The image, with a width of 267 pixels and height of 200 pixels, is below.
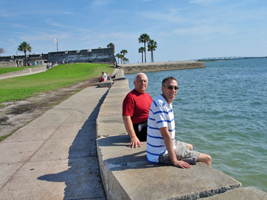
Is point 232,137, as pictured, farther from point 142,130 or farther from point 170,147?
point 170,147

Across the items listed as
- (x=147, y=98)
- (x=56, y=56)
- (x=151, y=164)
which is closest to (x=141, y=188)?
(x=151, y=164)

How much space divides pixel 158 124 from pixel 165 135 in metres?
0.16

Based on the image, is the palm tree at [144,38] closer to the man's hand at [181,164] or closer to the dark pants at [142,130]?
the dark pants at [142,130]

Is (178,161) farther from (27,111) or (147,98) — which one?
(27,111)

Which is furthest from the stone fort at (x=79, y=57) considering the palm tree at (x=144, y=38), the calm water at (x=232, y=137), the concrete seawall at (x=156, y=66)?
the calm water at (x=232, y=137)

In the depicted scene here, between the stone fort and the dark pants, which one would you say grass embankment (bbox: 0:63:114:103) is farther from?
the stone fort

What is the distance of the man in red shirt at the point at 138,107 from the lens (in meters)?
3.94

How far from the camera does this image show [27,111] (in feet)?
31.2

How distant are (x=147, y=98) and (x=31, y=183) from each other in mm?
2286

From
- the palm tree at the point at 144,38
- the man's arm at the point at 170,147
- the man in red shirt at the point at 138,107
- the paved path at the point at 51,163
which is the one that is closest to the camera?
the man's arm at the point at 170,147

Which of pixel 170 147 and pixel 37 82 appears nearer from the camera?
pixel 170 147

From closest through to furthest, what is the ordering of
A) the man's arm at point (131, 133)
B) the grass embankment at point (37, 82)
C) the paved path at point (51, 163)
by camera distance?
1. the paved path at point (51, 163)
2. the man's arm at point (131, 133)
3. the grass embankment at point (37, 82)

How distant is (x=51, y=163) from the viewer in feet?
14.2

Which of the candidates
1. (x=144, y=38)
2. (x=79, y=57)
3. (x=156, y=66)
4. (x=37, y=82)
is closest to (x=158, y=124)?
(x=37, y=82)
